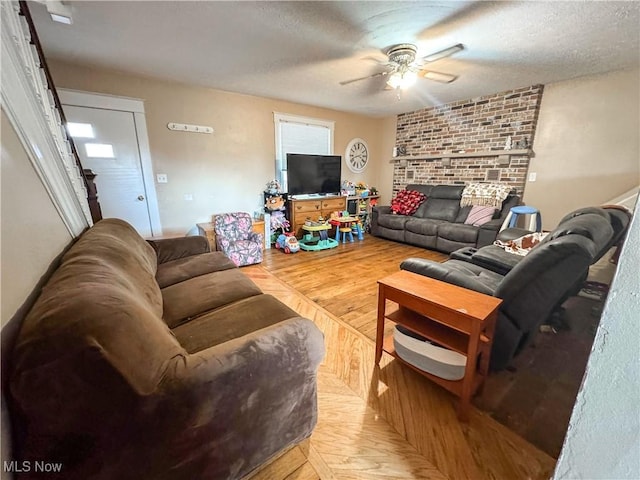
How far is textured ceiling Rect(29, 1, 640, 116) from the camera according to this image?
1796 millimetres

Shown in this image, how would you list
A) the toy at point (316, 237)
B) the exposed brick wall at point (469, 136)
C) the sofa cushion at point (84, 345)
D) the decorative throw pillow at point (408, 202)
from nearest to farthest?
1. the sofa cushion at point (84, 345)
2. the exposed brick wall at point (469, 136)
3. the toy at point (316, 237)
4. the decorative throw pillow at point (408, 202)

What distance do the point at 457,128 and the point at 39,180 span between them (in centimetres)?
519

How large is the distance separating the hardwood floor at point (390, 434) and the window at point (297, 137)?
325cm

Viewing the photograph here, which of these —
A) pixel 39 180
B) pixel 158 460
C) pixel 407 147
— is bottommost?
pixel 158 460

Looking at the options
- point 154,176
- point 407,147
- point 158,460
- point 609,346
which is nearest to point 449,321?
point 609,346

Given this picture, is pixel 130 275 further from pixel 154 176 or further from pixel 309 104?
pixel 309 104

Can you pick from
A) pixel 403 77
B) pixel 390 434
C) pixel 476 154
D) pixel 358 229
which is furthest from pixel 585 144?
pixel 390 434

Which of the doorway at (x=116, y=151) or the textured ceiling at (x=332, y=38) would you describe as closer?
the textured ceiling at (x=332, y=38)

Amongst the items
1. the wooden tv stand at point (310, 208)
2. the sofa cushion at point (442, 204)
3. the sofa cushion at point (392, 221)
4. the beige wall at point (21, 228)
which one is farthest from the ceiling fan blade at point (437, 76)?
the beige wall at point (21, 228)

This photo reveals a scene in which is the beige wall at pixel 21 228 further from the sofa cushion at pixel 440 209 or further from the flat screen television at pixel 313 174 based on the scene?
the sofa cushion at pixel 440 209

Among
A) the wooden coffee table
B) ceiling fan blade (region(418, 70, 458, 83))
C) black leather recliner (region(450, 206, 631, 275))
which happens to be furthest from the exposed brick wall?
the wooden coffee table

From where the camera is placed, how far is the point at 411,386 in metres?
1.50

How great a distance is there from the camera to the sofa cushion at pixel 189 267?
1876 mm

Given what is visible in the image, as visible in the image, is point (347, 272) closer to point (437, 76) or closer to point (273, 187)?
point (273, 187)
